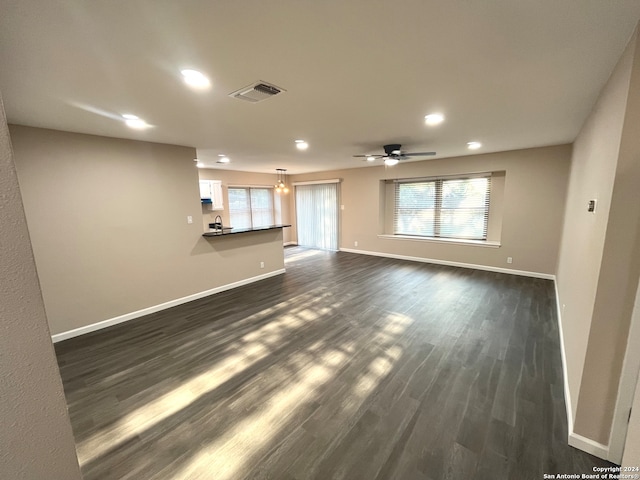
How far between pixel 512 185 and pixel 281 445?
5.71m

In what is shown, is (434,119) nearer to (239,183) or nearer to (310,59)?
(310,59)

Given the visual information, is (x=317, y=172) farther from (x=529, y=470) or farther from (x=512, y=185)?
(x=529, y=470)

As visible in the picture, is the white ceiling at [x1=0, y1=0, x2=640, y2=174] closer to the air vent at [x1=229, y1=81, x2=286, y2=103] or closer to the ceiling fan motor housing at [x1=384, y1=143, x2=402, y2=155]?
the air vent at [x1=229, y1=81, x2=286, y2=103]

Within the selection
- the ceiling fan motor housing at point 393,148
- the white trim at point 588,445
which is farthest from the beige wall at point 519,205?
the white trim at point 588,445

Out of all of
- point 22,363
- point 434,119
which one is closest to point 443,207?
point 434,119

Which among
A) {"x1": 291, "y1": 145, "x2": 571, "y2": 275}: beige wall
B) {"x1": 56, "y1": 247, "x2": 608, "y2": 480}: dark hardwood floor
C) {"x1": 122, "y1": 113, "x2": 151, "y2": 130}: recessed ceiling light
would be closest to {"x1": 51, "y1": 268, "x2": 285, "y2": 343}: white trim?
{"x1": 56, "y1": 247, "x2": 608, "y2": 480}: dark hardwood floor

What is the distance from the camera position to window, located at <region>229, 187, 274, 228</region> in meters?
7.46

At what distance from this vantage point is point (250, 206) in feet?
26.0

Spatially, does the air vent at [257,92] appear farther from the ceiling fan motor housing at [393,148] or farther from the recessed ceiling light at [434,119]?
the ceiling fan motor housing at [393,148]

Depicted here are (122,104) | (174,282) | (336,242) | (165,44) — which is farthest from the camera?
(336,242)

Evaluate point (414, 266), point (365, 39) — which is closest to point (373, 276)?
point (414, 266)

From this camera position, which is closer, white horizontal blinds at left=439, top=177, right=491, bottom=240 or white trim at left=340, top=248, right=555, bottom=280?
white trim at left=340, top=248, right=555, bottom=280

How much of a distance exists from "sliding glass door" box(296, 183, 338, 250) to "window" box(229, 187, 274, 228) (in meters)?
0.99

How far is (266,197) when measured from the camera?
27.5 ft
